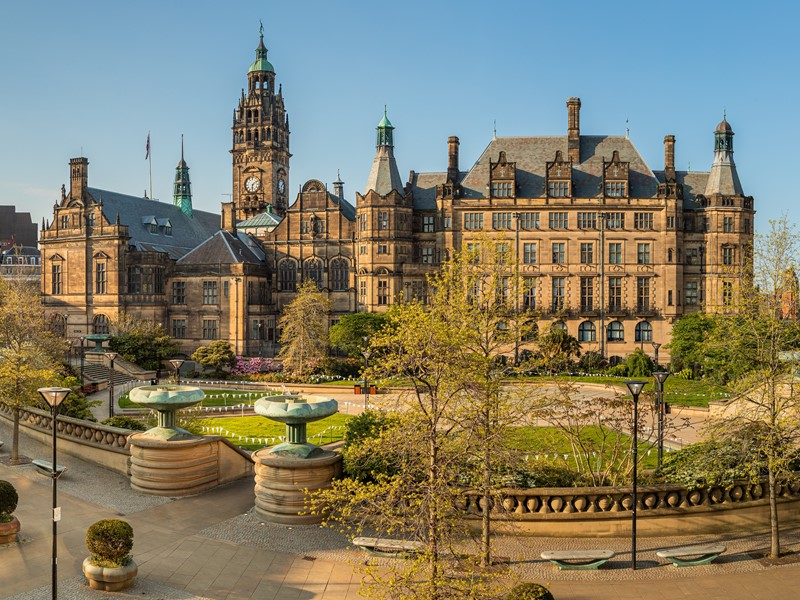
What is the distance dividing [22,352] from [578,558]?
90.6 ft

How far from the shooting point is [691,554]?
18.3m

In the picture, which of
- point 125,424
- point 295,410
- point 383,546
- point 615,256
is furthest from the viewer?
point 615,256

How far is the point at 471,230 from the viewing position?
6756cm

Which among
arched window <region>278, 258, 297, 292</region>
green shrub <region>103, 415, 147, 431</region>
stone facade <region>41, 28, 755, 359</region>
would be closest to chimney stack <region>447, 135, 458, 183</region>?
stone facade <region>41, 28, 755, 359</region>

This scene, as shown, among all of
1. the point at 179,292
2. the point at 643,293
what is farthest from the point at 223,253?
the point at 643,293

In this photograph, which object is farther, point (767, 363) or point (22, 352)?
point (22, 352)

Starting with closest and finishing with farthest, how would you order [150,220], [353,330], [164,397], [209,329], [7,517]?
[7,517]
[164,397]
[353,330]
[209,329]
[150,220]

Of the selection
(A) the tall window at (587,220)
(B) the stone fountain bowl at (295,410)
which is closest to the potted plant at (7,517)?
(B) the stone fountain bowl at (295,410)

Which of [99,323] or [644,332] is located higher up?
[99,323]

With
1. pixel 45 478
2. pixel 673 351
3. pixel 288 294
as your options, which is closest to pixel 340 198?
pixel 288 294

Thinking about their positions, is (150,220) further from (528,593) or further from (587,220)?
(528,593)

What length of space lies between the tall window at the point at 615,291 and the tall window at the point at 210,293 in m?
36.8

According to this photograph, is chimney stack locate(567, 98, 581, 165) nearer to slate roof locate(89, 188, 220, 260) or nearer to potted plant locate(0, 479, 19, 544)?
slate roof locate(89, 188, 220, 260)

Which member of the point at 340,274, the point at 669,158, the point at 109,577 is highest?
the point at 669,158
